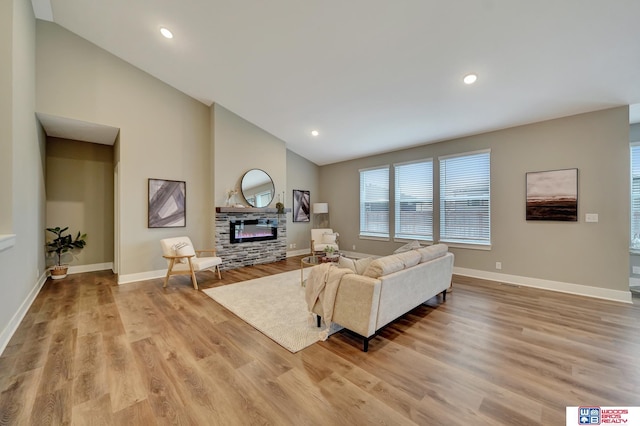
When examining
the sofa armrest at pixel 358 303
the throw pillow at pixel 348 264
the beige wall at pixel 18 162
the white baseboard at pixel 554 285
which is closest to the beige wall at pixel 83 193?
the beige wall at pixel 18 162

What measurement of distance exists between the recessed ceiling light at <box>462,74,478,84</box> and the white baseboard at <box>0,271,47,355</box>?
228 inches

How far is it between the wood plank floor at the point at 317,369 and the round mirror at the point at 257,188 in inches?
120

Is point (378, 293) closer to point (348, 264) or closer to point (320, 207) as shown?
point (348, 264)

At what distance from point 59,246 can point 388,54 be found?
659 cm

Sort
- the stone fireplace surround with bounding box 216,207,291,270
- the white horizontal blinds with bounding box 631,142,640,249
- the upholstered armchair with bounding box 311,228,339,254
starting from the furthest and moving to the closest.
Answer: the upholstered armchair with bounding box 311,228,339,254
the stone fireplace surround with bounding box 216,207,291,270
the white horizontal blinds with bounding box 631,142,640,249

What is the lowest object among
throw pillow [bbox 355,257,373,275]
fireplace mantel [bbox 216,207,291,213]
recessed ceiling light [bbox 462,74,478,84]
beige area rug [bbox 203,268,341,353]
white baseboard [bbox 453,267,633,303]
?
beige area rug [bbox 203,268,341,353]

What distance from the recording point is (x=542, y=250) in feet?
13.8

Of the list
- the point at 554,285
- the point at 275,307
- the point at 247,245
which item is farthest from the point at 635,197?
the point at 247,245

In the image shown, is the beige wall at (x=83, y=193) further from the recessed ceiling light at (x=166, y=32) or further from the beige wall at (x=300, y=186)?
the beige wall at (x=300, y=186)

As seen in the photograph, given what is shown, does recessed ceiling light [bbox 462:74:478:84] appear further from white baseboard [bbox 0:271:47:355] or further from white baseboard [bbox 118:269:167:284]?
white baseboard [bbox 118:269:167:284]

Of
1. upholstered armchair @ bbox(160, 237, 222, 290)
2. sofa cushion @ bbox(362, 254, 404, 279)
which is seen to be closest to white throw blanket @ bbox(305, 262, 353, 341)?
sofa cushion @ bbox(362, 254, 404, 279)

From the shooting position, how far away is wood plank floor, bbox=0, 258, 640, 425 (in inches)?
63.0

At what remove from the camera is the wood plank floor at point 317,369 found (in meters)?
1.60

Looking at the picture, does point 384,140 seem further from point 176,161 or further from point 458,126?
point 176,161
